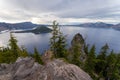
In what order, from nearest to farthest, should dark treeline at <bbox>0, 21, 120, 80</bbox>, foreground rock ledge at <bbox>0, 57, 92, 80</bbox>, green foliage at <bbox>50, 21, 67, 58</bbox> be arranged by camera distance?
foreground rock ledge at <bbox>0, 57, 92, 80</bbox> → dark treeline at <bbox>0, 21, 120, 80</bbox> → green foliage at <bbox>50, 21, 67, 58</bbox>

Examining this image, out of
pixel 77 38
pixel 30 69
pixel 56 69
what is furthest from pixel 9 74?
pixel 77 38

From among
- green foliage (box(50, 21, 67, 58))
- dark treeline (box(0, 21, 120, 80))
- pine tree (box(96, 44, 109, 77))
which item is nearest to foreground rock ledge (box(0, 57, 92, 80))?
dark treeline (box(0, 21, 120, 80))

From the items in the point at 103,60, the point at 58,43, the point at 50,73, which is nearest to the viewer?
the point at 50,73

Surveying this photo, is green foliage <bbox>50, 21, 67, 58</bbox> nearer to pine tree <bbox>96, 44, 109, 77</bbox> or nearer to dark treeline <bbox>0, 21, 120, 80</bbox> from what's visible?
dark treeline <bbox>0, 21, 120, 80</bbox>

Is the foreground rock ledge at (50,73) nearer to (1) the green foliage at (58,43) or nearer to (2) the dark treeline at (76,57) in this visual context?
(2) the dark treeline at (76,57)

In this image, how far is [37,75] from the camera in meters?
18.7

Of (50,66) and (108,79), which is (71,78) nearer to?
(50,66)

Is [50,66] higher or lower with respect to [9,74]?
higher

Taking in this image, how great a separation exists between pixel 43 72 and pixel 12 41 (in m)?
29.0

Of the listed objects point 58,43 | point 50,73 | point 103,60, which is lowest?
point 103,60

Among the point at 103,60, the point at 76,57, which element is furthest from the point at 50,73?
the point at 103,60

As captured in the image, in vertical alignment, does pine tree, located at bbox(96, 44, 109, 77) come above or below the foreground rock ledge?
below

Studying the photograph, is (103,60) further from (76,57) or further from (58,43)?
(58,43)

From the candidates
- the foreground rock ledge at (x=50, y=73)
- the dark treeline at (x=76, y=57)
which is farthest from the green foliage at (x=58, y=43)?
the foreground rock ledge at (x=50, y=73)
